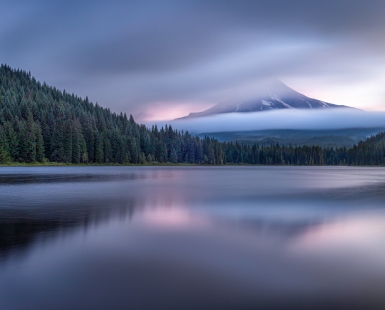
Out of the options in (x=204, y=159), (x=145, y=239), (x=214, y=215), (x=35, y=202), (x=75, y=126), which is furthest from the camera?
(x=204, y=159)

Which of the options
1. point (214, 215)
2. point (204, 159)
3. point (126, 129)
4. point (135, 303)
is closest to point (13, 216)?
point (214, 215)

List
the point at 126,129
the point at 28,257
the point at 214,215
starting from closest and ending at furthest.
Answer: the point at 28,257 < the point at 214,215 < the point at 126,129

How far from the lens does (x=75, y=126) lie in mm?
134500

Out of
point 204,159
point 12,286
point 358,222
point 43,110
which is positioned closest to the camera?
point 12,286

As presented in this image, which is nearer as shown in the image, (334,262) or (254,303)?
(254,303)

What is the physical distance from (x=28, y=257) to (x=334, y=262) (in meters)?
8.81

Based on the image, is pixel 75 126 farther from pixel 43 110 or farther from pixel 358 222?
pixel 358 222

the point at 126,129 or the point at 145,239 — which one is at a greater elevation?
the point at 126,129

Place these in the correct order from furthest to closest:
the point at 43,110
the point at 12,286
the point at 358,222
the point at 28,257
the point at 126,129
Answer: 1. the point at 126,129
2. the point at 43,110
3. the point at 358,222
4. the point at 28,257
5. the point at 12,286

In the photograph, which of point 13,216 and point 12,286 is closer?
point 12,286

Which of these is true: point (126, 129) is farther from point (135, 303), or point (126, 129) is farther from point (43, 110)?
point (135, 303)

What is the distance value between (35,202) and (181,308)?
788 inches

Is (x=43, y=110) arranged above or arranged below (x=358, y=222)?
above

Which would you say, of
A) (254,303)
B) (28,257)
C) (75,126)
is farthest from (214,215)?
(75,126)
